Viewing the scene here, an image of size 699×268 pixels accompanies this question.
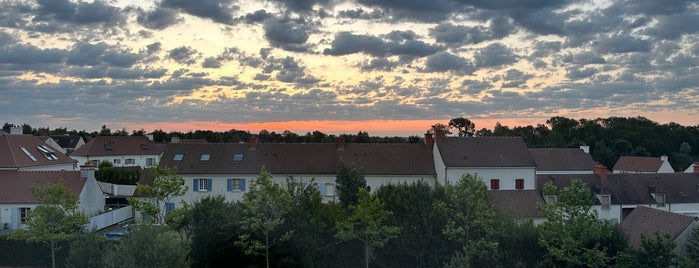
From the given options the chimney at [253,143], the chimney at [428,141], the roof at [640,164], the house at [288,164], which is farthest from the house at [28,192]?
the roof at [640,164]

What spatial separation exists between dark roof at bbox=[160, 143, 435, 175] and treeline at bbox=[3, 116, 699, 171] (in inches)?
1388

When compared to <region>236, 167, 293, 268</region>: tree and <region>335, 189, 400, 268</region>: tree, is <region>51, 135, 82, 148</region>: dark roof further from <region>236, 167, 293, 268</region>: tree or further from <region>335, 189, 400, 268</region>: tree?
<region>335, 189, 400, 268</region>: tree

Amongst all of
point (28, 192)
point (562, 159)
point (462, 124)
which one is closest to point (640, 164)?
point (562, 159)

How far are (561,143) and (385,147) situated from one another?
5585 cm

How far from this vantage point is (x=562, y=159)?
66.4 meters

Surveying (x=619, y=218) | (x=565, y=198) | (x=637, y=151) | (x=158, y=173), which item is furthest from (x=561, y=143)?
(x=158, y=173)

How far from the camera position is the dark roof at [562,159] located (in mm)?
65062

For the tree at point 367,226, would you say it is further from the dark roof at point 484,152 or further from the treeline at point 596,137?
the treeline at point 596,137

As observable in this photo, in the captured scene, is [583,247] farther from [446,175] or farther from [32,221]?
[32,221]

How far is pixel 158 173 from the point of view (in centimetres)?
2811

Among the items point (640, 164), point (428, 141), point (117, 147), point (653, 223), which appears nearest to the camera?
point (653, 223)

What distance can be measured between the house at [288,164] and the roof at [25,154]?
8996 mm

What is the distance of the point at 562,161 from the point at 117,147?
5578 centimetres

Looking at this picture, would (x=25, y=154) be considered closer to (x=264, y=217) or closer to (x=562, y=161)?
(x=264, y=217)
